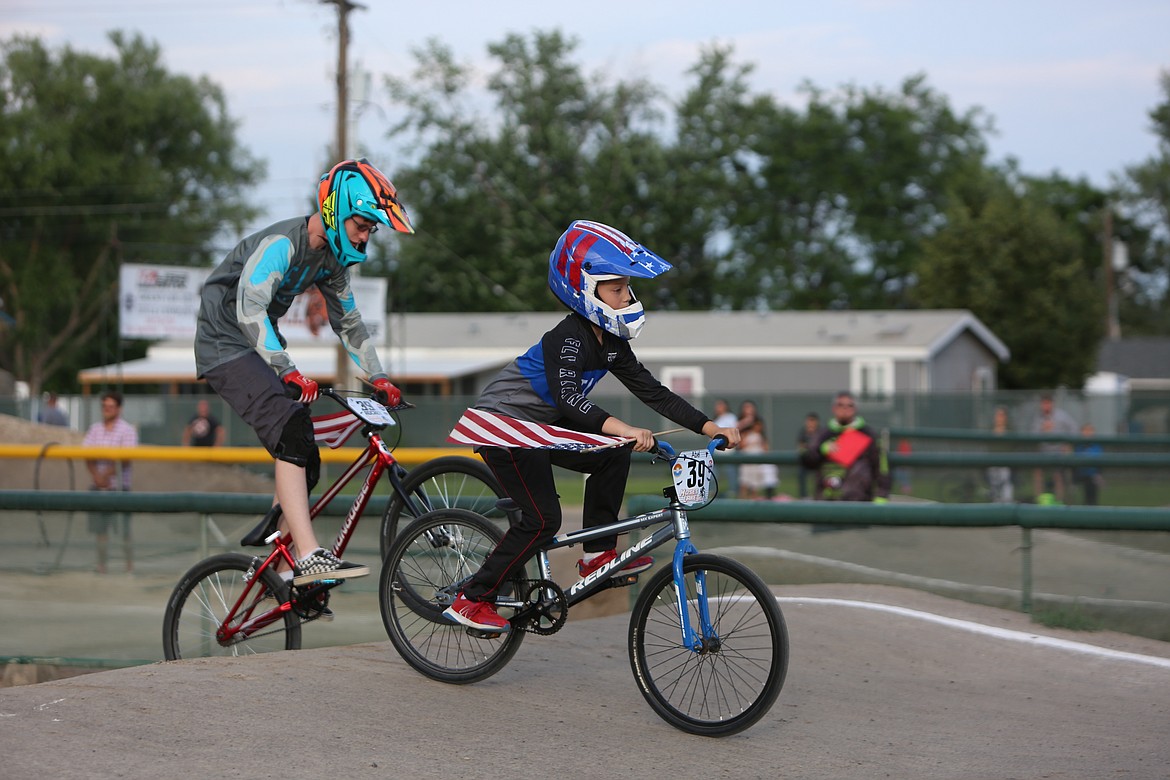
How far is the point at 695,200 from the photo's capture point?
58.4 meters

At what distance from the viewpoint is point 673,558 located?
544 centimetres

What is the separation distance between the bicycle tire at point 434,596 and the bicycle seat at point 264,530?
0.66 m

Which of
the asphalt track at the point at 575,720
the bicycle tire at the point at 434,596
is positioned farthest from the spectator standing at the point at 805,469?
the bicycle tire at the point at 434,596

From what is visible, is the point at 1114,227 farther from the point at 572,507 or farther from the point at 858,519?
the point at 858,519

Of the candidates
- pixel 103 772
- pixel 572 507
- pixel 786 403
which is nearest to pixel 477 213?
pixel 786 403

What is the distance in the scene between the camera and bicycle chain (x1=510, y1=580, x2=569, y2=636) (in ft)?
19.0

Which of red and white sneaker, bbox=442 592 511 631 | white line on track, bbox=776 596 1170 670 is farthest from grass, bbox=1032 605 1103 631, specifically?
red and white sneaker, bbox=442 592 511 631

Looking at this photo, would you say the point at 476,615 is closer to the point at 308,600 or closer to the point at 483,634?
the point at 483,634

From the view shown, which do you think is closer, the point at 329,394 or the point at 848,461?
the point at 329,394

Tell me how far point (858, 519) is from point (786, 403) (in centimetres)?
2075

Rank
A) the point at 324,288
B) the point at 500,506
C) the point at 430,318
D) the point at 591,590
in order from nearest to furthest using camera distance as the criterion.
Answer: the point at 591,590
the point at 500,506
the point at 324,288
the point at 430,318

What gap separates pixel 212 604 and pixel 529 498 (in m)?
1.97

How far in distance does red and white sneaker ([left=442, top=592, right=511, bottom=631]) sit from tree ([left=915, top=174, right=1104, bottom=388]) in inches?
1720

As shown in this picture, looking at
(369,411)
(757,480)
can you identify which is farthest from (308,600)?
(757,480)
